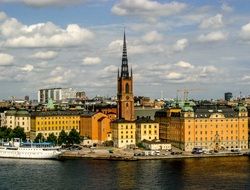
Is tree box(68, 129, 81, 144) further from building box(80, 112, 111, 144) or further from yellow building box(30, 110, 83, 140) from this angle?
yellow building box(30, 110, 83, 140)

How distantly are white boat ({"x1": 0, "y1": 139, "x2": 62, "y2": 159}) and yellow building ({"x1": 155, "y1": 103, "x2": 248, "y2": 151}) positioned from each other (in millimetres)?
13332

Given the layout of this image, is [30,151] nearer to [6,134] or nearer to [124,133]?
[124,133]

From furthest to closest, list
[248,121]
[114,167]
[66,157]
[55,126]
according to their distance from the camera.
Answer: [55,126] < [248,121] < [66,157] < [114,167]

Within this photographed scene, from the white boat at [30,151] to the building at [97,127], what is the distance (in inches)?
474

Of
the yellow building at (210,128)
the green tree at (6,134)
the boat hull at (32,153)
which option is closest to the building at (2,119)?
the green tree at (6,134)

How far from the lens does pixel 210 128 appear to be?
64938 millimetres

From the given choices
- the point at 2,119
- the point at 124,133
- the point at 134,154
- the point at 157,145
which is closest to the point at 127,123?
the point at 124,133

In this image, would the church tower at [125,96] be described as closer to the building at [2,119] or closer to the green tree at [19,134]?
the green tree at [19,134]

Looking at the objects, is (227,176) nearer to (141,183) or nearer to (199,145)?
(141,183)

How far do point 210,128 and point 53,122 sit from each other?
23.0 m

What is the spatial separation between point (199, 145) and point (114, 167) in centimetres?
1539

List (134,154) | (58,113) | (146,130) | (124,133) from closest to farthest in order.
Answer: (134,154)
(124,133)
(146,130)
(58,113)

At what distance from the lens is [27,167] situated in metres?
52.5

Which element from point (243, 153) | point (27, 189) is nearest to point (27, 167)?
point (27, 189)
